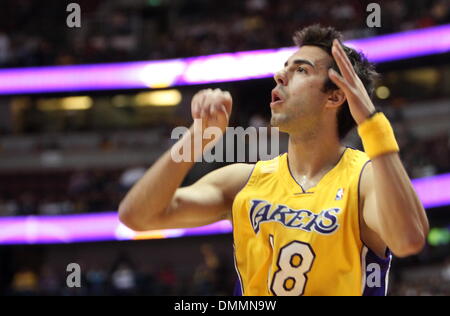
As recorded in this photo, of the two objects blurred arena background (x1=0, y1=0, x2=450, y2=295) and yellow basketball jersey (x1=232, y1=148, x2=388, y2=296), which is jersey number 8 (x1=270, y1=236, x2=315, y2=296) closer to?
yellow basketball jersey (x1=232, y1=148, x2=388, y2=296)

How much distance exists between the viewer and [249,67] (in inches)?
794

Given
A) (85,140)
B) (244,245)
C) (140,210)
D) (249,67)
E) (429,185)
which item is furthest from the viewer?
(85,140)

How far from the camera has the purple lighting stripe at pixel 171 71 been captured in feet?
62.2

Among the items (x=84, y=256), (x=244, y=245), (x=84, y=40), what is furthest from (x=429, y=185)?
(x=244, y=245)

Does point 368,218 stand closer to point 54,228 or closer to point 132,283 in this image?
point 132,283

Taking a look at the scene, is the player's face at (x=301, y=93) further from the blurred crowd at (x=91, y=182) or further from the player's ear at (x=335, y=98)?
the blurred crowd at (x=91, y=182)

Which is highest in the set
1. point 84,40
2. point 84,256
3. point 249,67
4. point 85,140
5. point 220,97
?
point 84,40

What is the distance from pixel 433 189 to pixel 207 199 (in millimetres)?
14458

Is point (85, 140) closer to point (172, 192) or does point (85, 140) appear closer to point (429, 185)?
point (429, 185)

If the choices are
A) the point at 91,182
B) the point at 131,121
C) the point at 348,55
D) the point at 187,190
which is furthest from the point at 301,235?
the point at 131,121

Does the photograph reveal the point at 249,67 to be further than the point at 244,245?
Yes

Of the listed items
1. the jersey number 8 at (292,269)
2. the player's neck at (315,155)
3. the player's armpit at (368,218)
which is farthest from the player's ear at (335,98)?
the jersey number 8 at (292,269)

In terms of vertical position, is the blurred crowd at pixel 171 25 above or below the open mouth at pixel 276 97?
above

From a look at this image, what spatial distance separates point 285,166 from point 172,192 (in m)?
0.89
